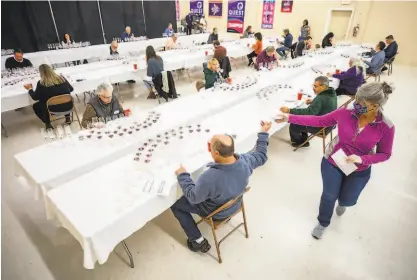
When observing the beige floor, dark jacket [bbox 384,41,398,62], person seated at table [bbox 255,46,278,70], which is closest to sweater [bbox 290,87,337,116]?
the beige floor

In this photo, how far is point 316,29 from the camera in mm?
10828

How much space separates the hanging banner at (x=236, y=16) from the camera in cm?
1287

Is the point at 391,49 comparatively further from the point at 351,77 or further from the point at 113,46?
the point at 113,46

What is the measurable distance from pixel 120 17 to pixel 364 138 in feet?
34.3

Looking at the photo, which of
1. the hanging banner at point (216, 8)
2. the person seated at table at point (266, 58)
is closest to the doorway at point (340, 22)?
the hanging banner at point (216, 8)

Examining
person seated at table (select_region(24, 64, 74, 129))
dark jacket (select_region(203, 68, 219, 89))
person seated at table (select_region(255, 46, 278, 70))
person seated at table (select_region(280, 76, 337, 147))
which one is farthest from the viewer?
person seated at table (select_region(255, 46, 278, 70))

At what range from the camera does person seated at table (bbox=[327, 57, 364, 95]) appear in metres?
4.75

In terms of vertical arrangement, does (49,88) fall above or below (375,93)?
below

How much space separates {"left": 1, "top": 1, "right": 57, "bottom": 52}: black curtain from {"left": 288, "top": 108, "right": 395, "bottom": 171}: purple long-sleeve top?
9.65 m

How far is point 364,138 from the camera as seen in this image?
198 centimetres

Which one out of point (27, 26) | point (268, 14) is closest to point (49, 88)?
point (27, 26)

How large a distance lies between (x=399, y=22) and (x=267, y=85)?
26.3ft

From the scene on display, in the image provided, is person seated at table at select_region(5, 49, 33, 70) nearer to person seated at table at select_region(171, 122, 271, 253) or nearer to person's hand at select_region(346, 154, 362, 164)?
person seated at table at select_region(171, 122, 271, 253)

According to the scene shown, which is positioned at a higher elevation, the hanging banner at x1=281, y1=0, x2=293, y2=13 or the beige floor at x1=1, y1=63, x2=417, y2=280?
the hanging banner at x1=281, y1=0, x2=293, y2=13
